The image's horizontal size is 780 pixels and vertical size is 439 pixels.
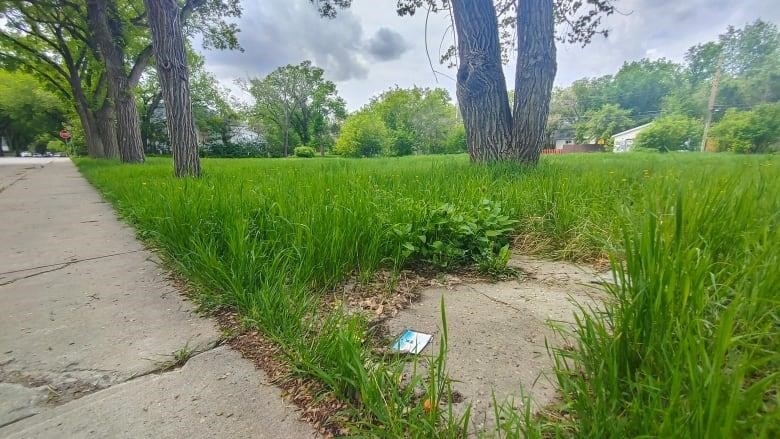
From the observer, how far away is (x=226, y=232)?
1.67 meters

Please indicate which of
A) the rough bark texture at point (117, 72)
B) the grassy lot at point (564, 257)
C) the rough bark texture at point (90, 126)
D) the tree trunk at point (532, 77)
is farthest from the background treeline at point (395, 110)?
the grassy lot at point (564, 257)

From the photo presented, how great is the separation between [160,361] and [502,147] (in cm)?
413

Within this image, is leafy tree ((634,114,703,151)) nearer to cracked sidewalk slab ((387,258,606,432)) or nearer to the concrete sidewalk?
cracked sidewalk slab ((387,258,606,432))

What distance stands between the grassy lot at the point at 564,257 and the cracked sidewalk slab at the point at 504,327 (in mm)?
87

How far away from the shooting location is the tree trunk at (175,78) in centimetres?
423

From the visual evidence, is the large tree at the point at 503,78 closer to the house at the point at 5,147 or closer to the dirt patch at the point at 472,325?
the dirt patch at the point at 472,325

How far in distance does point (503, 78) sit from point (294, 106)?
36536mm

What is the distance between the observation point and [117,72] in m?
8.91

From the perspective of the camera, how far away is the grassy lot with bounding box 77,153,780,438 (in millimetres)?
576

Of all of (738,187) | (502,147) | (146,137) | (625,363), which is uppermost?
(146,137)

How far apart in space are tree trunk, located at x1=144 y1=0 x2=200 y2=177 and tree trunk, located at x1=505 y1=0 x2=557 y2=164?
447 centimetres

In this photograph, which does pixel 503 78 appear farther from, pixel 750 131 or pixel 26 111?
pixel 26 111

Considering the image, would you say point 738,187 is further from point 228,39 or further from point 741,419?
point 228,39

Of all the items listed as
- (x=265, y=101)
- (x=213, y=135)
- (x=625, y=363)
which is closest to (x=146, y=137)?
(x=213, y=135)
